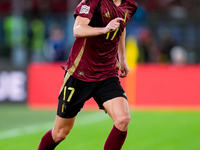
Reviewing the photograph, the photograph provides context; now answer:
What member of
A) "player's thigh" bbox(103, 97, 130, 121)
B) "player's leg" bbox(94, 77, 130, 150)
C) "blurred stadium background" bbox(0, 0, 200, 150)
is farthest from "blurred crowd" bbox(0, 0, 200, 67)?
"player's thigh" bbox(103, 97, 130, 121)

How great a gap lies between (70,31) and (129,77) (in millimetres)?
5203

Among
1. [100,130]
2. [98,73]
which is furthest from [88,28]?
[100,130]

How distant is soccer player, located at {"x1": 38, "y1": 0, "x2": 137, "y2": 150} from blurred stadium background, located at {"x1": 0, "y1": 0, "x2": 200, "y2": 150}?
1.97 m

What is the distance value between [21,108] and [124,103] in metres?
8.16

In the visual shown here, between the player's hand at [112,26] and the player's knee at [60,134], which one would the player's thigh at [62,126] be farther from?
the player's hand at [112,26]

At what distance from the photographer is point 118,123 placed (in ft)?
15.9

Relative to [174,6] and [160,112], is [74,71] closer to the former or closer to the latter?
[160,112]

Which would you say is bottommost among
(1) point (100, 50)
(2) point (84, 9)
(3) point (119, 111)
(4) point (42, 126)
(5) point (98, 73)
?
(4) point (42, 126)

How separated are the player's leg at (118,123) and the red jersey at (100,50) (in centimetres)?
38

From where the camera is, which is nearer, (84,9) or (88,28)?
(88,28)

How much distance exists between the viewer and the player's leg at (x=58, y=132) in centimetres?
525

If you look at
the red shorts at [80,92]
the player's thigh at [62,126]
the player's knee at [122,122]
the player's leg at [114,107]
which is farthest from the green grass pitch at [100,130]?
the player's knee at [122,122]

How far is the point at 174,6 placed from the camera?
19.2m

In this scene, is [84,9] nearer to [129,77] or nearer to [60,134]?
[60,134]
